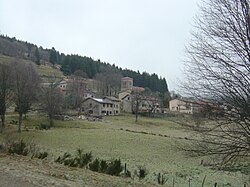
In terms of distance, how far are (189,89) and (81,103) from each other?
241ft

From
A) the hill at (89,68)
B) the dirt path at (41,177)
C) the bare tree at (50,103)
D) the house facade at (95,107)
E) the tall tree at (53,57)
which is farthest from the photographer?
the tall tree at (53,57)

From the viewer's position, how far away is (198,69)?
9469mm

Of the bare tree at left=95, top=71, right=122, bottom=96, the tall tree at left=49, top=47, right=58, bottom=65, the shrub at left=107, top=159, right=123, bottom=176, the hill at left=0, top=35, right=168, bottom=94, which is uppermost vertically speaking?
the tall tree at left=49, top=47, right=58, bottom=65

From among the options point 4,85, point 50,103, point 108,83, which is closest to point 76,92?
point 50,103

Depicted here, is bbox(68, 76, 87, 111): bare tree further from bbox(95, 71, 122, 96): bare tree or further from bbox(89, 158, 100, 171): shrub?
bbox(89, 158, 100, 171): shrub

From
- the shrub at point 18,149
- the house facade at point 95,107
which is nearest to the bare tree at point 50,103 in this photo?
the house facade at point 95,107

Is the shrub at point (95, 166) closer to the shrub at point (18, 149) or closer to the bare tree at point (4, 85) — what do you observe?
the shrub at point (18, 149)

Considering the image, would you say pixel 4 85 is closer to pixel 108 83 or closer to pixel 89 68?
pixel 108 83

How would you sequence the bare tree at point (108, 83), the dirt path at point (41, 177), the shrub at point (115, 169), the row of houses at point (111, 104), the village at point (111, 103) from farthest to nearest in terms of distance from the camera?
the bare tree at point (108, 83), the row of houses at point (111, 104), the village at point (111, 103), the shrub at point (115, 169), the dirt path at point (41, 177)

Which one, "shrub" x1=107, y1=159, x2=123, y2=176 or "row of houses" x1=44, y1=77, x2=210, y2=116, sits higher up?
"row of houses" x1=44, y1=77, x2=210, y2=116

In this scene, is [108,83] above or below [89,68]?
below

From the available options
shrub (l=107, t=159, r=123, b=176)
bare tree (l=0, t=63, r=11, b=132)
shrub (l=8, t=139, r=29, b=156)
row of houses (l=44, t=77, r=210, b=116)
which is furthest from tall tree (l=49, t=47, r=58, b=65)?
shrub (l=107, t=159, r=123, b=176)

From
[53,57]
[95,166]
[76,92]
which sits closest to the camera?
[95,166]

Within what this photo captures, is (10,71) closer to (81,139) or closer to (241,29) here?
(81,139)
